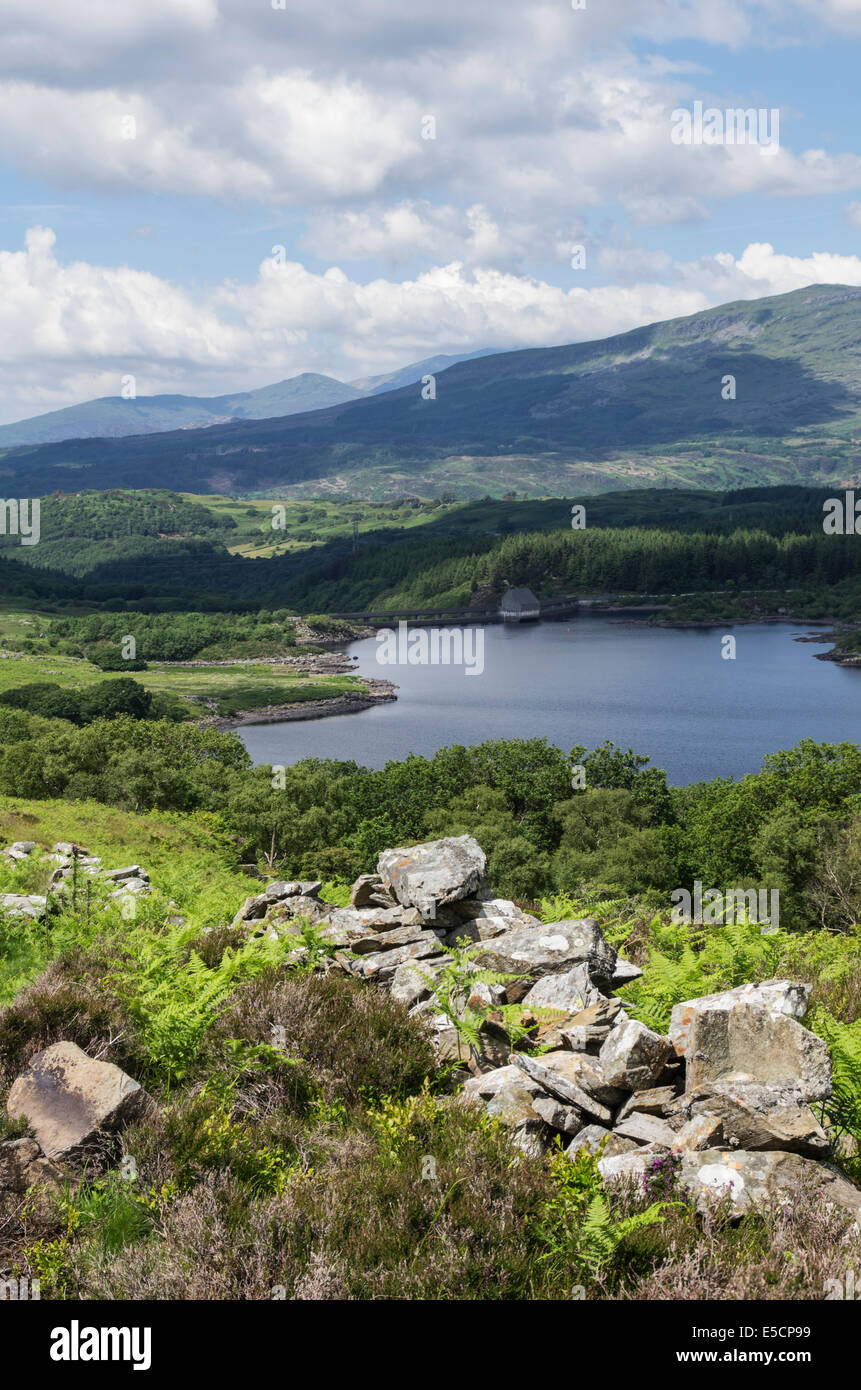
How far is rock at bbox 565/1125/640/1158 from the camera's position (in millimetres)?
7203

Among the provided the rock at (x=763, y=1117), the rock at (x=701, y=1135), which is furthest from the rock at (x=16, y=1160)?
the rock at (x=763, y=1117)

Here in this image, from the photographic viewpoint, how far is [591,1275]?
5.78 metres

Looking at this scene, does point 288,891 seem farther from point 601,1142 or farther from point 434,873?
point 601,1142

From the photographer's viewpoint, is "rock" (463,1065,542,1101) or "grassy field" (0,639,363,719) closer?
"rock" (463,1065,542,1101)

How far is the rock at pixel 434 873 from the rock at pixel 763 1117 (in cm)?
712

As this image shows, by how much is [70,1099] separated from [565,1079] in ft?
13.0

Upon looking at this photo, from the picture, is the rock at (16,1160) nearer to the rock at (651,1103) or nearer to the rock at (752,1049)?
the rock at (651,1103)

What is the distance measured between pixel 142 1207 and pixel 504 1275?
96.8 inches

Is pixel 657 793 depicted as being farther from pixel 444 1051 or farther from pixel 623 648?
pixel 623 648

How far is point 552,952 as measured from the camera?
36.7 ft

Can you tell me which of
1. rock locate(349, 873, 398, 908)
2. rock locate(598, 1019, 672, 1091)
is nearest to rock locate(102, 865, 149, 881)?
rock locate(349, 873, 398, 908)

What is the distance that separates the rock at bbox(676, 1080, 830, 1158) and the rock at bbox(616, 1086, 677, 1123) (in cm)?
33

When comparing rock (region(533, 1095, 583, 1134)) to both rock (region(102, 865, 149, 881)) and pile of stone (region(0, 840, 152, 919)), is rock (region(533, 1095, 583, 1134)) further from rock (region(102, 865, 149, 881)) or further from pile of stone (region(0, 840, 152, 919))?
rock (region(102, 865, 149, 881))

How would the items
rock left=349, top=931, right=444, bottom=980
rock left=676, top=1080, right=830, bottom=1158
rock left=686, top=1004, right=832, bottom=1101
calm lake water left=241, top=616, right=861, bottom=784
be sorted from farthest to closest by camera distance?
calm lake water left=241, top=616, right=861, bottom=784
rock left=349, top=931, right=444, bottom=980
rock left=686, top=1004, right=832, bottom=1101
rock left=676, top=1080, right=830, bottom=1158
